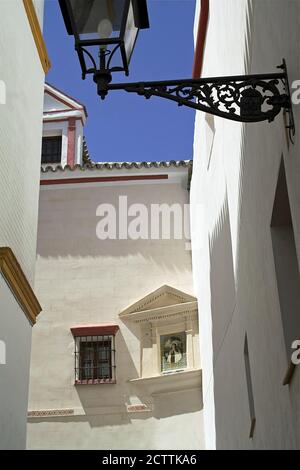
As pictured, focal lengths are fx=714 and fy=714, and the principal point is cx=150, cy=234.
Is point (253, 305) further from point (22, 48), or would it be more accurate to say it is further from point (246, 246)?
point (22, 48)

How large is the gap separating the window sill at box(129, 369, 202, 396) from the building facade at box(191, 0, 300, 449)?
2.22 ft

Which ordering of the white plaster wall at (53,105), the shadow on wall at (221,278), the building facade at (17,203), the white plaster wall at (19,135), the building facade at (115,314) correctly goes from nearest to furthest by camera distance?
1. the building facade at (17,203)
2. the white plaster wall at (19,135)
3. the shadow on wall at (221,278)
4. the building facade at (115,314)
5. the white plaster wall at (53,105)

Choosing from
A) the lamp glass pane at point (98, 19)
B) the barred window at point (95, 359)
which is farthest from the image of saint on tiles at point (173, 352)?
the lamp glass pane at point (98, 19)

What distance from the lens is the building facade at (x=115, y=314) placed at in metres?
12.8

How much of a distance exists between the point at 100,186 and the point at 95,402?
457 centimetres

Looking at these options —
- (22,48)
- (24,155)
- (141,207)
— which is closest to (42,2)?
(22,48)

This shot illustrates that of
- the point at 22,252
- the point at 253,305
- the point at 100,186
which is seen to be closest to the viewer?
the point at 253,305

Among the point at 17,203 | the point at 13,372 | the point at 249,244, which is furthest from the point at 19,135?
the point at 249,244

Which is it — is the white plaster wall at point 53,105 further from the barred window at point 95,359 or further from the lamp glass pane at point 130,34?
the lamp glass pane at point 130,34

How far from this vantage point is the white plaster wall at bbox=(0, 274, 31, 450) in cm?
761

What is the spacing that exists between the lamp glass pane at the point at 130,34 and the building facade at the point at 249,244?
2.61ft

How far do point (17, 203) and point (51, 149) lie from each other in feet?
29.2

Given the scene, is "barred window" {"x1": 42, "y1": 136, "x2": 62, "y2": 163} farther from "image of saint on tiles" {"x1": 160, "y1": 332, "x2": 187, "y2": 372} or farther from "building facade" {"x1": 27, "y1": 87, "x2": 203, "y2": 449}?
"image of saint on tiles" {"x1": 160, "y1": 332, "x2": 187, "y2": 372}

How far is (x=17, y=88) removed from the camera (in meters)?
8.83
